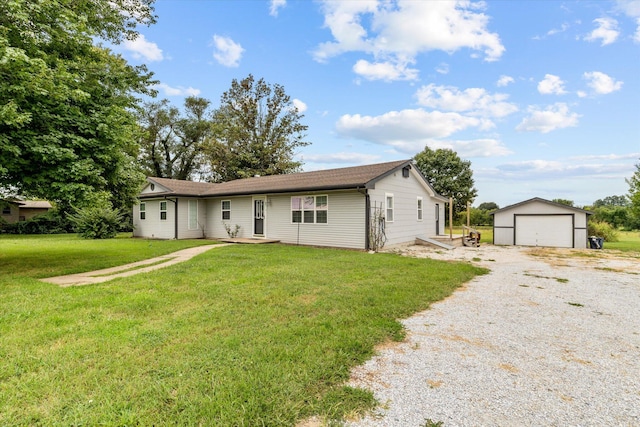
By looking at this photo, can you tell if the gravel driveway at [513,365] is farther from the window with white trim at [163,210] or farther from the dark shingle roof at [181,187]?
the window with white trim at [163,210]

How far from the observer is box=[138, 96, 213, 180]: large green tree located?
29.8 m

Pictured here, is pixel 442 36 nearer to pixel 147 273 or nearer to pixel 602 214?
pixel 147 273

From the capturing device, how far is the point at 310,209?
42.4 feet

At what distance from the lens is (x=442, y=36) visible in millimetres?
11195

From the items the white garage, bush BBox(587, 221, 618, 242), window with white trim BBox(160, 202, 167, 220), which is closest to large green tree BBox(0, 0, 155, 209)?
window with white trim BBox(160, 202, 167, 220)

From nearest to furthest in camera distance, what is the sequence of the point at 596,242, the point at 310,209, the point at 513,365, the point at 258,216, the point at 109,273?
the point at 513,365
the point at 109,273
the point at 310,209
the point at 596,242
the point at 258,216

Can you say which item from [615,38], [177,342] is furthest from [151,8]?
[615,38]

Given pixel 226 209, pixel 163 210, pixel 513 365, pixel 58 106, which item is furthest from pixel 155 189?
pixel 513 365

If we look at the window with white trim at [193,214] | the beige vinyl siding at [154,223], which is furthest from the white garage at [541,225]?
the beige vinyl siding at [154,223]

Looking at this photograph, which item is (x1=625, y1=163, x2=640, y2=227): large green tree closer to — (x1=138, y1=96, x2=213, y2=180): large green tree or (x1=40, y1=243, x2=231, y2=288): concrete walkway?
(x1=40, y1=243, x2=231, y2=288): concrete walkway

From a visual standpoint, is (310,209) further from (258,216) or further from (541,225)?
(541,225)

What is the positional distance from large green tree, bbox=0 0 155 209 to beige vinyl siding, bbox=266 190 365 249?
21.9 feet

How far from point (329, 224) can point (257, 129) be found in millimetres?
20572

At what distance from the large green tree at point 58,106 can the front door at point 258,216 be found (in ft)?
22.1
